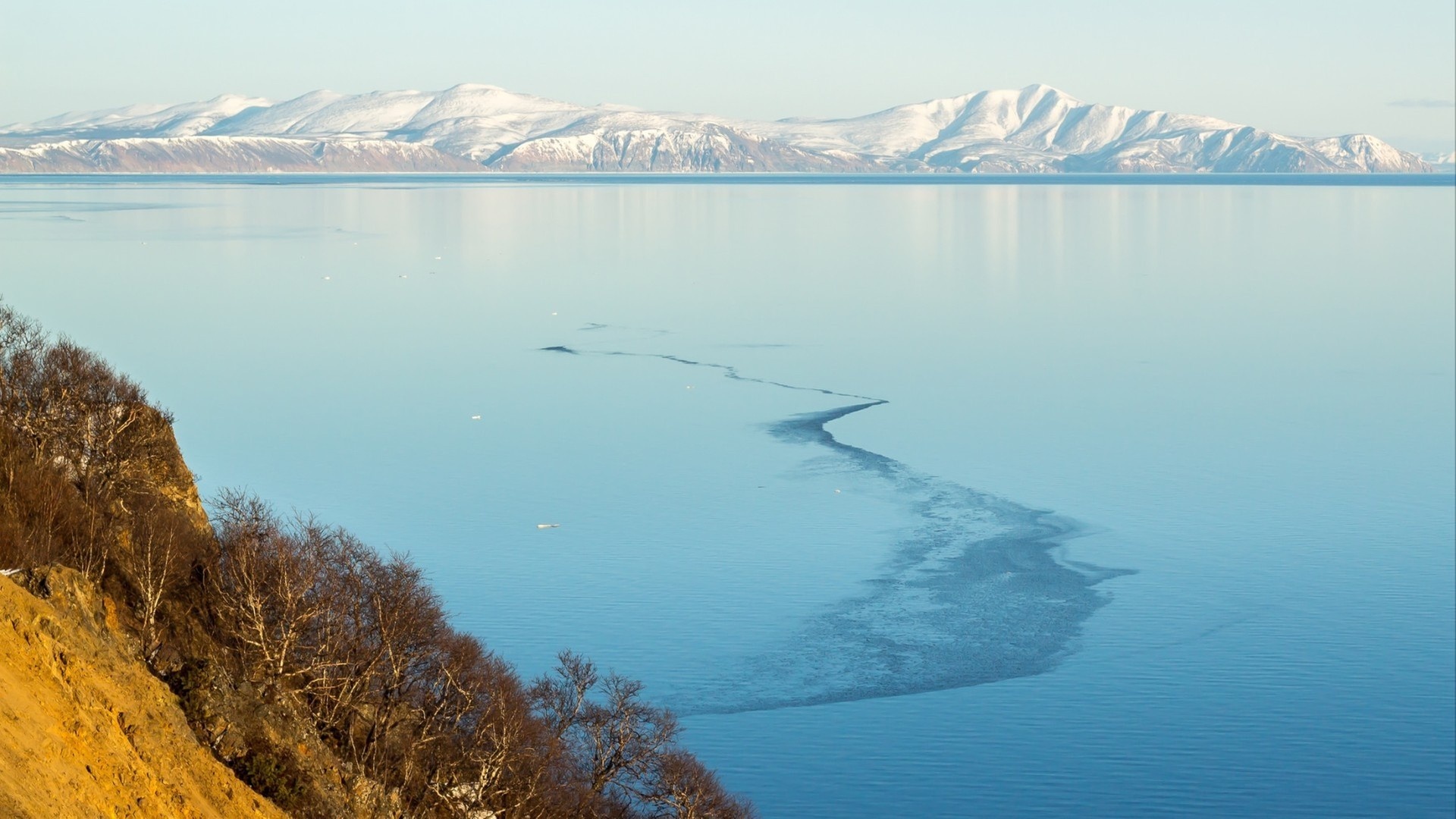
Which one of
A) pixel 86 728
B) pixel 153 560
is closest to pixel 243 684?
pixel 153 560

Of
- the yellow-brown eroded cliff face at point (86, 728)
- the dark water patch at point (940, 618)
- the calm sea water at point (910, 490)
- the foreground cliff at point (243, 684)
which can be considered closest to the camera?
the yellow-brown eroded cliff face at point (86, 728)

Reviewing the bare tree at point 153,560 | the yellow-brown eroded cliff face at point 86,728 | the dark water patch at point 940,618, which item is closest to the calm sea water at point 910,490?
the dark water patch at point 940,618

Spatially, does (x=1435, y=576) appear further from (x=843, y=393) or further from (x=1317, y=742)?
(x=843, y=393)

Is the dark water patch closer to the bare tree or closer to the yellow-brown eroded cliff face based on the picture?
the bare tree

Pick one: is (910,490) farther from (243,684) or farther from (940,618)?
(243,684)

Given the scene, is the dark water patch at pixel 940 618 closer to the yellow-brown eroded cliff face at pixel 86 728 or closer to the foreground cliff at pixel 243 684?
the foreground cliff at pixel 243 684

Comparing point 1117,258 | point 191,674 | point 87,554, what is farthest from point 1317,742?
point 1117,258
